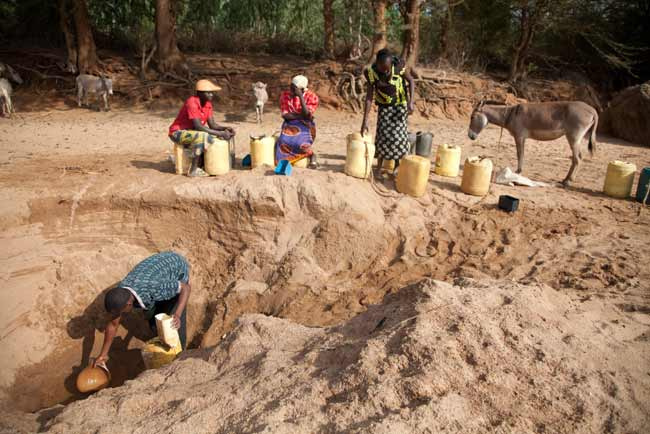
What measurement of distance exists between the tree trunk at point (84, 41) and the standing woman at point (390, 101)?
29.3 ft

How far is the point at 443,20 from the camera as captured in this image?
1270 centimetres

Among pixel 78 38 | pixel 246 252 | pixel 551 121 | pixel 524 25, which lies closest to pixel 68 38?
pixel 78 38

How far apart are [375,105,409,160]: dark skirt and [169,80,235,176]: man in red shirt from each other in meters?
1.99

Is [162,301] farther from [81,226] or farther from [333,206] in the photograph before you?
[333,206]

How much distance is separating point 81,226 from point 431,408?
4.26 m

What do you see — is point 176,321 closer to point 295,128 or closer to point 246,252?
point 246,252

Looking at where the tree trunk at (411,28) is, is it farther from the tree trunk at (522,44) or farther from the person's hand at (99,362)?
the person's hand at (99,362)

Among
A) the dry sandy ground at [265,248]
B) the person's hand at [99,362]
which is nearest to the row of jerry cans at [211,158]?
the dry sandy ground at [265,248]

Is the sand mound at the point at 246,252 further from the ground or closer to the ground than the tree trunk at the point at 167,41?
closer to the ground

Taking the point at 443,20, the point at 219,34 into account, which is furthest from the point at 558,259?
the point at 219,34

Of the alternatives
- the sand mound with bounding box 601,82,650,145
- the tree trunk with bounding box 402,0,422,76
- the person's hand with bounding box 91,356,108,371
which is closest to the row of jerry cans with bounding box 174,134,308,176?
the person's hand with bounding box 91,356,108,371

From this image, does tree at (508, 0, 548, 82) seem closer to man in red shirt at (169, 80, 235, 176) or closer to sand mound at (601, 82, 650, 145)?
sand mound at (601, 82, 650, 145)

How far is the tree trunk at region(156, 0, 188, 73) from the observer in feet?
35.7

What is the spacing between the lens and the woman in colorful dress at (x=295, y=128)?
5578mm
